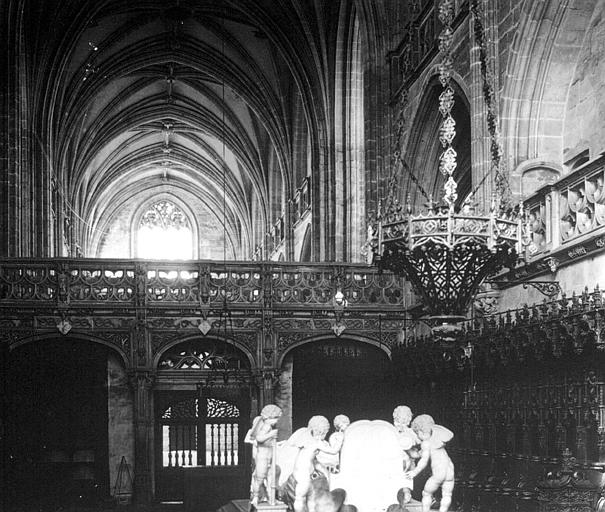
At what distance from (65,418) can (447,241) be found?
34.8 feet

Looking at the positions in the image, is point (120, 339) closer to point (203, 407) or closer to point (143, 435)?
point (143, 435)

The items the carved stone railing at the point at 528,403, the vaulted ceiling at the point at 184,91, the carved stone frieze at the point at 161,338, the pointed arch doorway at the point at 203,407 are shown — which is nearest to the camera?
the carved stone railing at the point at 528,403

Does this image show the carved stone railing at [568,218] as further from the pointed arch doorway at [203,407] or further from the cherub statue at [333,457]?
the pointed arch doorway at [203,407]

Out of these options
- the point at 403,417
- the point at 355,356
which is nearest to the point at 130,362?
the point at 355,356

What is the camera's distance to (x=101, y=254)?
45844 millimetres

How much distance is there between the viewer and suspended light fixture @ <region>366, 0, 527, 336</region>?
915 cm

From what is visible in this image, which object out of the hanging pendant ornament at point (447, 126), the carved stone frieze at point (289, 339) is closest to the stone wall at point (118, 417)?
the carved stone frieze at point (289, 339)

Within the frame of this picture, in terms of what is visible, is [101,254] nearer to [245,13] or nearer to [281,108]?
[281,108]

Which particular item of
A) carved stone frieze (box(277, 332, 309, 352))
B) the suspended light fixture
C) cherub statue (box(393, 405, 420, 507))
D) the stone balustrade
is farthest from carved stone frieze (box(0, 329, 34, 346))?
cherub statue (box(393, 405, 420, 507))

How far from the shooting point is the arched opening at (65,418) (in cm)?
1697

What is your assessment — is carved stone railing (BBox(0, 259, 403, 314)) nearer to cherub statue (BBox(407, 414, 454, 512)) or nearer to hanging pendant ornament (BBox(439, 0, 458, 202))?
hanging pendant ornament (BBox(439, 0, 458, 202))

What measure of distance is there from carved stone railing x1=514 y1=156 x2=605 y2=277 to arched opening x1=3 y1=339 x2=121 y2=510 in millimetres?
8101

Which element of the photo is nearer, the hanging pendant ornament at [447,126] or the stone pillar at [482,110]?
the hanging pendant ornament at [447,126]

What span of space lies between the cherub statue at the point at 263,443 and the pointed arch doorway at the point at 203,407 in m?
6.16
